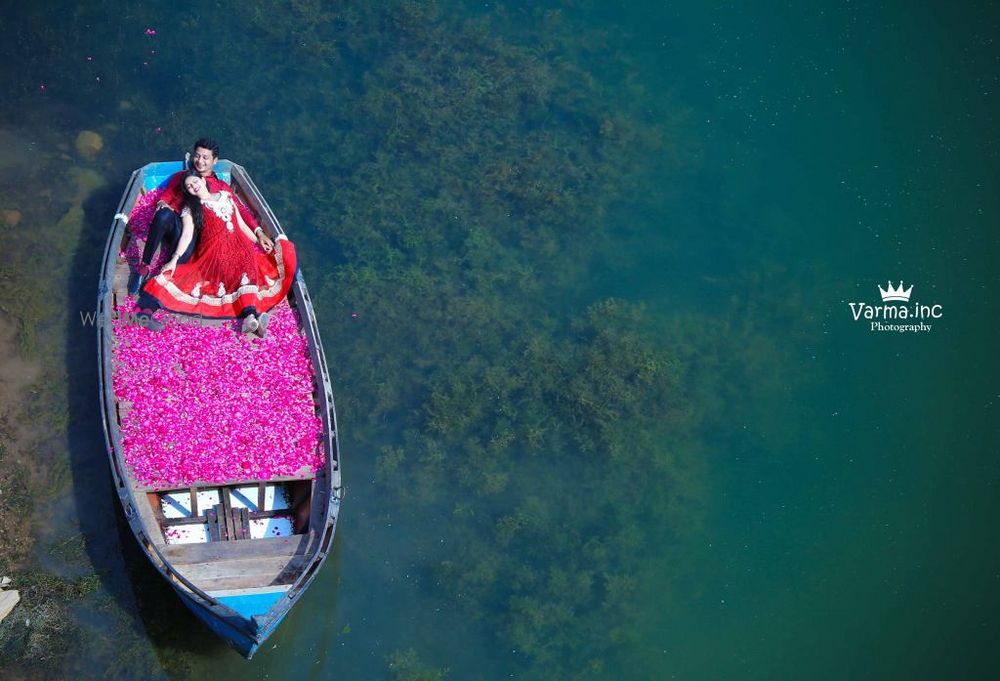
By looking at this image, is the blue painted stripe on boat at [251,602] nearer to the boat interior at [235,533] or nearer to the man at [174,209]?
the boat interior at [235,533]

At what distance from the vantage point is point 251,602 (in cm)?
993

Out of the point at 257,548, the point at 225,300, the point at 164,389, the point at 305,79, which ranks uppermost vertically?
the point at 305,79

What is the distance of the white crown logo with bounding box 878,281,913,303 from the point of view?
47.9ft

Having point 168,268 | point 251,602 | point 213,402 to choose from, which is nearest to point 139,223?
point 168,268

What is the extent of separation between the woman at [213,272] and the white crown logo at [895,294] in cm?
842

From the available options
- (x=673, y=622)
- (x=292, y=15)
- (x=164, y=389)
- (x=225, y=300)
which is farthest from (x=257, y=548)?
(x=292, y=15)

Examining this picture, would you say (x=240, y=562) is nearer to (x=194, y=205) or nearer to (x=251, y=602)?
(x=251, y=602)

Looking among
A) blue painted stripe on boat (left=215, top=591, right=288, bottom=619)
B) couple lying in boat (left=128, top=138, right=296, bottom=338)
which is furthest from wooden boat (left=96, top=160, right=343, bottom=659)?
couple lying in boat (left=128, top=138, right=296, bottom=338)

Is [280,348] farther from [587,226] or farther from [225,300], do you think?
[587,226]

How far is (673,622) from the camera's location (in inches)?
472

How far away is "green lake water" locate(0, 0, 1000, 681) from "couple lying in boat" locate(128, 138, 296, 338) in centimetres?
177

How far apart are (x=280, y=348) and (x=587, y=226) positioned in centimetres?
522

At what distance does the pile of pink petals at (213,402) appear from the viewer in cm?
1098

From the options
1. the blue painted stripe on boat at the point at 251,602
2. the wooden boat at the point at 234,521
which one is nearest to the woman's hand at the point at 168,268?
the wooden boat at the point at 234,521
